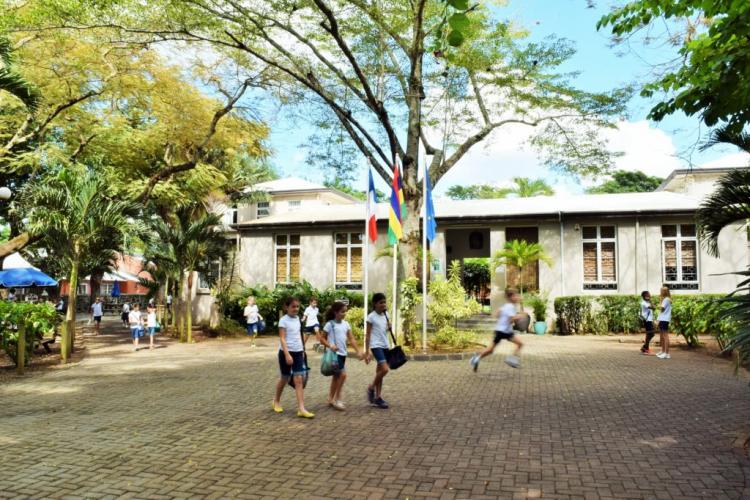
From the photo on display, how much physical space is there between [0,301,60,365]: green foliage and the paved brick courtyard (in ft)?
6.66

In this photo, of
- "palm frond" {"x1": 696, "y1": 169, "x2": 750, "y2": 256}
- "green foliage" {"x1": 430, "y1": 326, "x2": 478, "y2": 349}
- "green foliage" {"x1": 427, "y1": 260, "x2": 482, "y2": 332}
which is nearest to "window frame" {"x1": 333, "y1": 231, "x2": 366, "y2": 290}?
"green foliage" {"x1": 427, "y1": 260, "x2": 482, "y2": 332}

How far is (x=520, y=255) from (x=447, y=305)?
6.68 meters

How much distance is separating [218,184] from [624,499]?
21895 mm

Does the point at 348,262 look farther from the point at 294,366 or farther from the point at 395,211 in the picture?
the point at 294,366

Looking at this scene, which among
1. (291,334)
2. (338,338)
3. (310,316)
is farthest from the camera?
(310,316)

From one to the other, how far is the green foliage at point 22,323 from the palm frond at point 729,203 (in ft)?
45.6

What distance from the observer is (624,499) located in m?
4.24

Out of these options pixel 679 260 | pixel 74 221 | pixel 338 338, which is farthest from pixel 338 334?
pixel 679 260

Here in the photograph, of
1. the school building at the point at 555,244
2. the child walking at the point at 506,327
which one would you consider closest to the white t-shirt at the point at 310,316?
the child walking at the point at 506,327

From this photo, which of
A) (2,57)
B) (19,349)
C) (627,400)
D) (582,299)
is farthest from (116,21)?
(582,299)

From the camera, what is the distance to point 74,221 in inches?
520

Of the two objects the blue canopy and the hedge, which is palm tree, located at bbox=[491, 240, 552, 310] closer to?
the hedge

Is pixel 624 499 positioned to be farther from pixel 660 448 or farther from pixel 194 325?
pixel 194 325

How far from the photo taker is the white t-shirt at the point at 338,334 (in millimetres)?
7531
